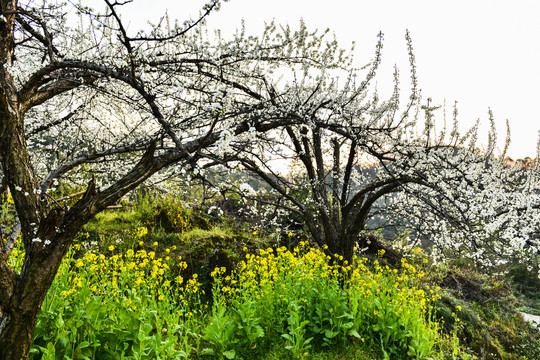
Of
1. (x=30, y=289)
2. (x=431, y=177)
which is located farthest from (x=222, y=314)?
(x=431, y=177)

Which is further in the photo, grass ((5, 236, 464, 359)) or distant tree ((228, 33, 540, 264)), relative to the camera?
distant tree ((228, 33, 540, 264))

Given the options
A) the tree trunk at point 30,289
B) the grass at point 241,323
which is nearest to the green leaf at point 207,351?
the grass at point 241,323

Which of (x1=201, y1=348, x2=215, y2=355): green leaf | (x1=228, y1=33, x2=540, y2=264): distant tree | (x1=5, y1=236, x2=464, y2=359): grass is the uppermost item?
(x1=228, y1=33, x2=540, y2=264): distant tree

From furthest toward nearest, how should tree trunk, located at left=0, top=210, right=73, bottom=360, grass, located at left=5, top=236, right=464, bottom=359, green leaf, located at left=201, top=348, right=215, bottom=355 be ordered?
green leaf, located at left=201, top=348, right=215, bottom=355 → grass, located at left=5, top=236, right=464, bottom=359 → tree trunk, located at left=0, top=210, right=73, bottom=360

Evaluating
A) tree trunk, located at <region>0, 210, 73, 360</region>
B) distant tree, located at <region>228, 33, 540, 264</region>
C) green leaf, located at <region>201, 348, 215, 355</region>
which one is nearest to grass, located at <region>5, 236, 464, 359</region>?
green leaf, located at <region>201, 348, 215, 355</region>

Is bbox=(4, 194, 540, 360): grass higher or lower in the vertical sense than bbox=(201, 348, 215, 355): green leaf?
higher

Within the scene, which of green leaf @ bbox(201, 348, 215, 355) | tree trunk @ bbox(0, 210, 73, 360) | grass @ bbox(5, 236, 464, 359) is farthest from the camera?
green leaf @ bbox(201, 348, 215, 355)

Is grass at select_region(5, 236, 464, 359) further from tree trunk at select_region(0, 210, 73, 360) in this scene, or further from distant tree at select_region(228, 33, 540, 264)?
distant tree at select_region(228, 33, 540, 264)

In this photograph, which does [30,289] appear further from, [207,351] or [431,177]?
[431,177]

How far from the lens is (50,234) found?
2.19m

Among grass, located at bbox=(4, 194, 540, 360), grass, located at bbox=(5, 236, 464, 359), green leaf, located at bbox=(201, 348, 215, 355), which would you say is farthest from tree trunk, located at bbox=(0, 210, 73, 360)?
green leaf, located at bbox=(201, 348, 215, 355)

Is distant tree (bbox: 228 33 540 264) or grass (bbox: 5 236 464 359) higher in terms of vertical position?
distant tree (bbox: 228 33 540 264)

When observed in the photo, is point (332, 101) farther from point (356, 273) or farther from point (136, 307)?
point (136, 307)

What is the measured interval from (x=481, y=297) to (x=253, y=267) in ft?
33.5
